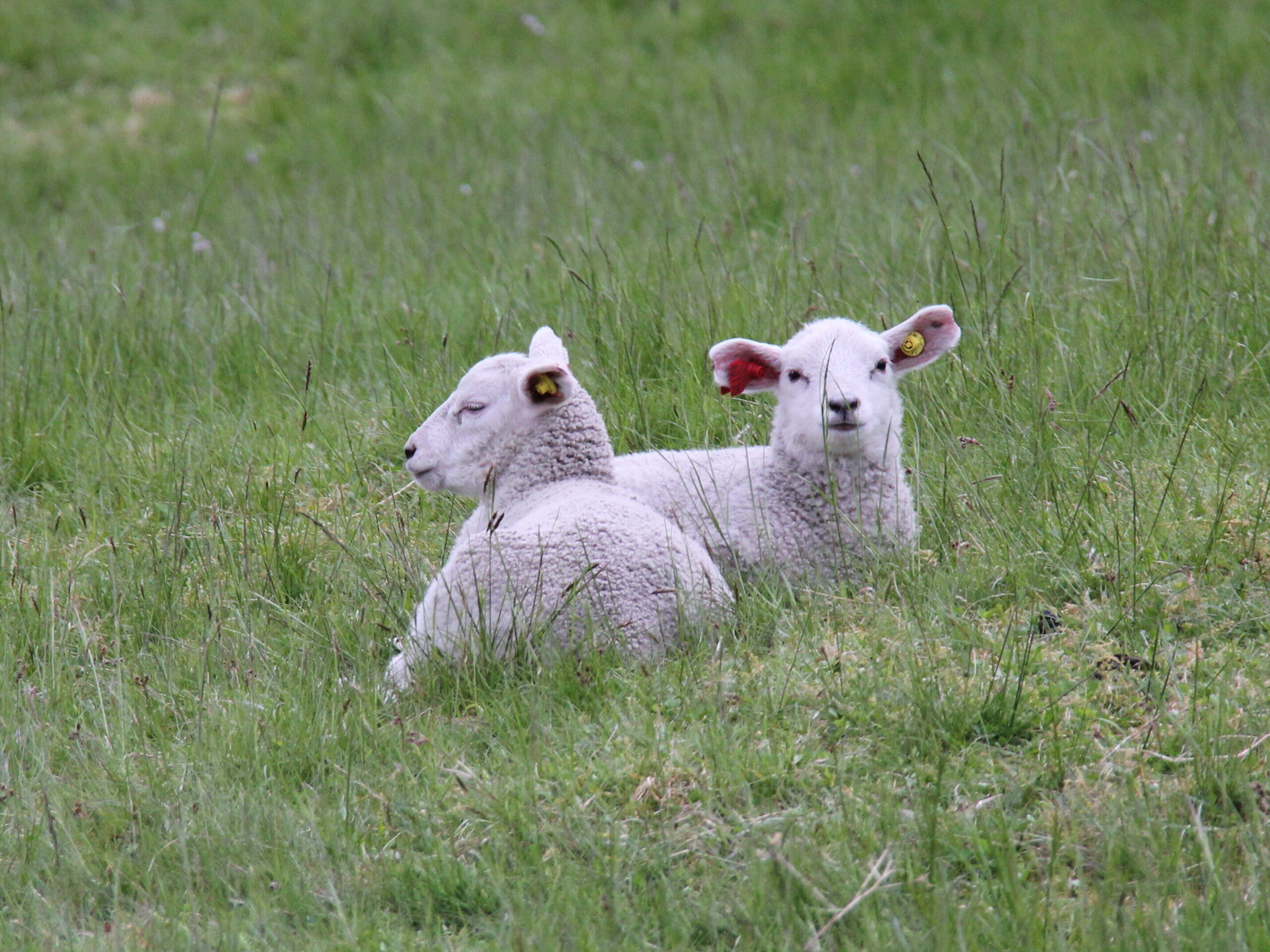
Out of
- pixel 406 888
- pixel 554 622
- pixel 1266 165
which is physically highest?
pixel 1266 165

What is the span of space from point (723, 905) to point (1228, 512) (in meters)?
2.12

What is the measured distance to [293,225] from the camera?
28.0 ft

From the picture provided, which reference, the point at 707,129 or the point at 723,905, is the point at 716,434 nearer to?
the point at 723,905

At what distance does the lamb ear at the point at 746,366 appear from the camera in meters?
4.34

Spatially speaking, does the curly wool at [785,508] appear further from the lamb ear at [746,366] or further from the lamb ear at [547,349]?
the lamb ear at [547,349]

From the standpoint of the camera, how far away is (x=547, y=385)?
410 centimetres

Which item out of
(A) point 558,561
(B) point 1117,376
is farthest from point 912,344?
(A) point 558,561

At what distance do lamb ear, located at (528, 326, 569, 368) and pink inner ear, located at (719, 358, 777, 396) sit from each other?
54cm

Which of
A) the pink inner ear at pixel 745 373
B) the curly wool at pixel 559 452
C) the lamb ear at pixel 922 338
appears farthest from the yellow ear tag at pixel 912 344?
the curly wool at pixel 559 452

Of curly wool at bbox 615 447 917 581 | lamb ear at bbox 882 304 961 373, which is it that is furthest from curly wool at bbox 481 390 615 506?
lamb ear at bbox 882 304 961 373

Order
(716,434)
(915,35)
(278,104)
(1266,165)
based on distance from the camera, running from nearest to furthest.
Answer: (716,434), (1266,165), (915,35), (278,104)

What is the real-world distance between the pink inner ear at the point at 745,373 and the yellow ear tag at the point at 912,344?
1.37 feet

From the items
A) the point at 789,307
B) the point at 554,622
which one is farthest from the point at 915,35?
the point at 554,622

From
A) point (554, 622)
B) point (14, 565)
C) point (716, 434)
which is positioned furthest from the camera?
point (716, 434)
